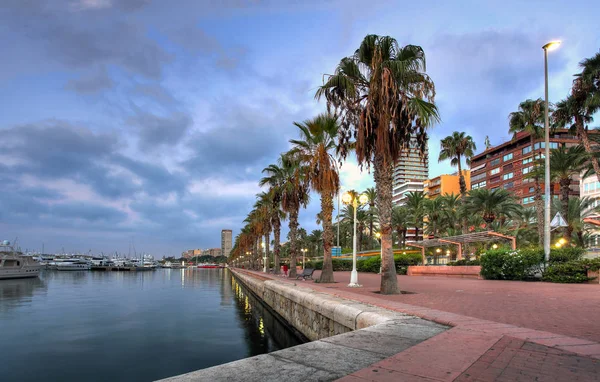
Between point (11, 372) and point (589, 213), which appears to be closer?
point (11, 372)

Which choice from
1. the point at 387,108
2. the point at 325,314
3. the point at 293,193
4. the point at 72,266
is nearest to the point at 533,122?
the point at 293,193

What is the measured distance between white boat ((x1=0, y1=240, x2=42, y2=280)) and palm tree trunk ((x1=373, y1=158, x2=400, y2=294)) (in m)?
74.4

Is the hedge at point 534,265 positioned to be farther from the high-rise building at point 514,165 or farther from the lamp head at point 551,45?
the high-rise building at point 514,165

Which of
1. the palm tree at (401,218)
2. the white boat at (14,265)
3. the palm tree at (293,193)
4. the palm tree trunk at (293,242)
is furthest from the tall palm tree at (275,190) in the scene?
the white boat at (14,265)

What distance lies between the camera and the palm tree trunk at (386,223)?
13.4 metres

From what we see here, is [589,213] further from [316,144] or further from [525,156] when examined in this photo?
[525,156]

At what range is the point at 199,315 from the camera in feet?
66.9

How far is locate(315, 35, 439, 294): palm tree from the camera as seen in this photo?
13.4 metres

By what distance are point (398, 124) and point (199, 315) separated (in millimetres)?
14116

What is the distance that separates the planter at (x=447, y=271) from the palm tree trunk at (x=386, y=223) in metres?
14.9

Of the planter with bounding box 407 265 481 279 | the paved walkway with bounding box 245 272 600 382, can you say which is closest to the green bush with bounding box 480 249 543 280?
the planter with bounding box 407 265 481 279

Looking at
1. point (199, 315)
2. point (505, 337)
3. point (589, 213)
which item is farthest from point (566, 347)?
point (589, 213)

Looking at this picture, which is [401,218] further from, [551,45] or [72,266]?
[72,266]

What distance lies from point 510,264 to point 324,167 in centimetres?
1188
